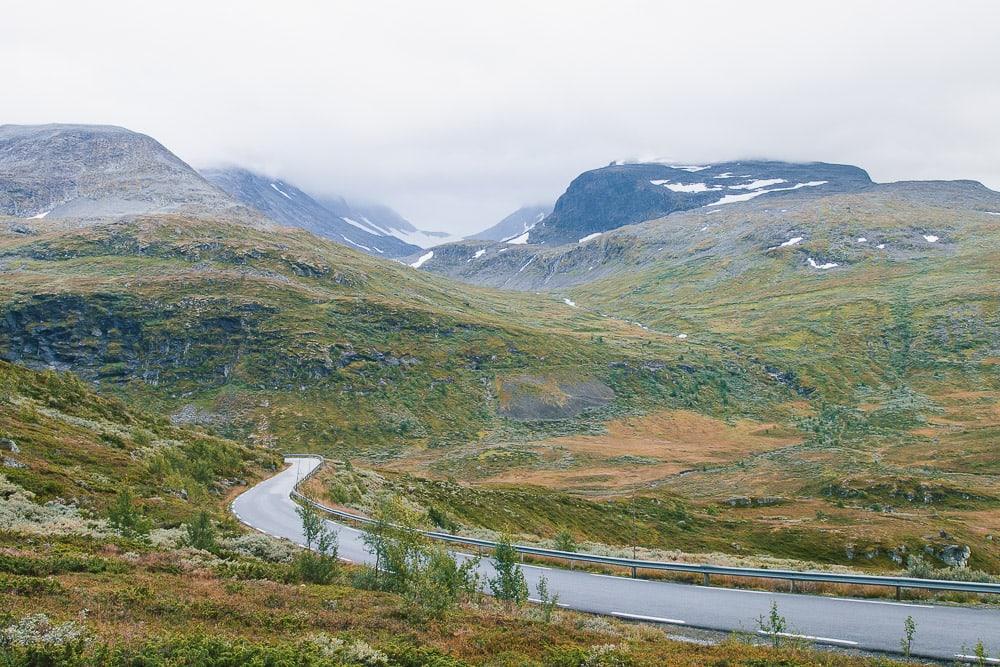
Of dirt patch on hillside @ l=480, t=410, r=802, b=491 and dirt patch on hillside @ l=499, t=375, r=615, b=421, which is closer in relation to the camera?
dirt patch on hillside @ l=480, t=410, r=802, b=491

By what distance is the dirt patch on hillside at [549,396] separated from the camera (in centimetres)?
10550

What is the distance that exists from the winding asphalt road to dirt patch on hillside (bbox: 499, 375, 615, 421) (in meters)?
82.4

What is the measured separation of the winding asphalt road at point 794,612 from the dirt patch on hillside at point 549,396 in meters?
82.4

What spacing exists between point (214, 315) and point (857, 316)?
150099mm

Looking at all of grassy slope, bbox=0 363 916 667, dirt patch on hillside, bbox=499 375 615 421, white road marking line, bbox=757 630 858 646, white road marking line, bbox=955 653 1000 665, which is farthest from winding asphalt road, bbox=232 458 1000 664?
dirt patch on hillside, bbox=499 375 615 421

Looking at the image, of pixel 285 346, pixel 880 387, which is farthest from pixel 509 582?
pixel 880 387

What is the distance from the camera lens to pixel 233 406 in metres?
90.8

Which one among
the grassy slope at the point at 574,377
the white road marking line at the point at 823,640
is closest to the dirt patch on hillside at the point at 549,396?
the grassy slope at the point at 574,377

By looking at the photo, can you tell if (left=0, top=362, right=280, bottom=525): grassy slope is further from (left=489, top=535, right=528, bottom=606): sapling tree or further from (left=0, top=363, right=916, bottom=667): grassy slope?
(left=489, top=535, right=528, bottom=606): sapling tree

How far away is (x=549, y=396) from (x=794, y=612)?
309ft

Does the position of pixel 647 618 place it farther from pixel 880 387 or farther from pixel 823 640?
pixel 880 387

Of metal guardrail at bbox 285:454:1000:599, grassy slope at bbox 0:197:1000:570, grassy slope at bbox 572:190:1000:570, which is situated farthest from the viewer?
grassy slope at bbox 0:197:1000:570

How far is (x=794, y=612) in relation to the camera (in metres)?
15.6

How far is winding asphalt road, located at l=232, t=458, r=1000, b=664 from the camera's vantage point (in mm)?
12758
